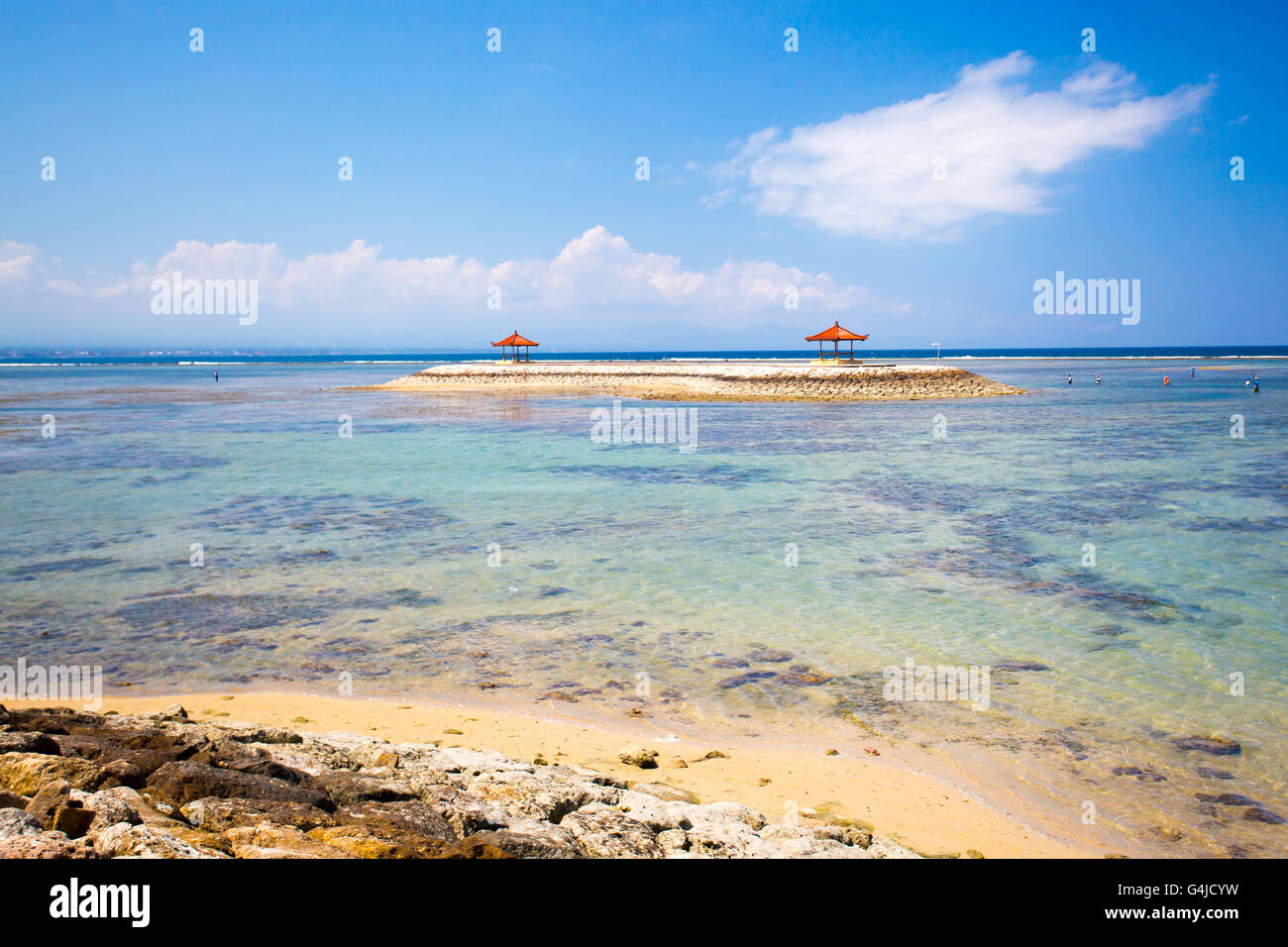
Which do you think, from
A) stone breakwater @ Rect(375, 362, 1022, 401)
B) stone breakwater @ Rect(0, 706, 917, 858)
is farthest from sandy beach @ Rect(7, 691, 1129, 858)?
stone breakwater @ Rect(375, 362, 1022, 401)

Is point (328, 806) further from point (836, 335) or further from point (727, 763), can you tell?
point (836, 335)

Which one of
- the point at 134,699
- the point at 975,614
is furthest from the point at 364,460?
the point at 975,614

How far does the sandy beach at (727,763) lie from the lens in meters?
5.04

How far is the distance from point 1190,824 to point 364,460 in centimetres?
2279

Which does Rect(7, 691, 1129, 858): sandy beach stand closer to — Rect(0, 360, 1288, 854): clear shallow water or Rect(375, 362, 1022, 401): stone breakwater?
Rect(0, 360, 1288, 854): clear shallow water

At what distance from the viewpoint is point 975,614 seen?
951cm

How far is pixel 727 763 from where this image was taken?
607 cm

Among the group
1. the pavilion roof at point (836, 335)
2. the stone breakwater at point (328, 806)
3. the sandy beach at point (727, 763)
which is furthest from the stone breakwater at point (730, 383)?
the stone breakwater at point (328, 806)

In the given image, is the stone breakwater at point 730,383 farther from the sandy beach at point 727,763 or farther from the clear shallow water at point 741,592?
the sandy beach at point 727,763

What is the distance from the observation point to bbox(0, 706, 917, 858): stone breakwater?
383 centimetres

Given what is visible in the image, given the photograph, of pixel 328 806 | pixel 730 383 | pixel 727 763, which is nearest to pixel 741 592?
pixel 727 763

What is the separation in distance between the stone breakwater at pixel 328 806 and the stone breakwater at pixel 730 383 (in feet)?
161

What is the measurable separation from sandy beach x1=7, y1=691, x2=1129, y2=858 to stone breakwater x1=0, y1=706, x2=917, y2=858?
0.33 meters
